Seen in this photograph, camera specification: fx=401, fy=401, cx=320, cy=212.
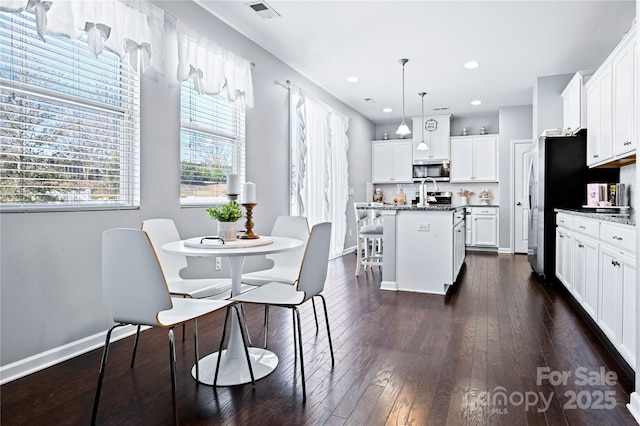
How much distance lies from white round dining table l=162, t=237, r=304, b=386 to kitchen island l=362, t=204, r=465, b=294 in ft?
6.87

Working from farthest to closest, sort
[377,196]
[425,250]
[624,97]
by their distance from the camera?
[377,196] → [425,250] → [624,97]

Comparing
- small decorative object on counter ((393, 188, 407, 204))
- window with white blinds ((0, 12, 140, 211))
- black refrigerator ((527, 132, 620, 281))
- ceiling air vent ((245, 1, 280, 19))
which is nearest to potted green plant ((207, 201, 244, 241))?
window with white blinds ((0, 12, 140, 211))

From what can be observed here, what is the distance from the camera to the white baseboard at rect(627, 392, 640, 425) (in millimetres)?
1738

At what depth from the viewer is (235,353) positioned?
7.55 feet

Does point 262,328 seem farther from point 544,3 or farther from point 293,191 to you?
point 544,3

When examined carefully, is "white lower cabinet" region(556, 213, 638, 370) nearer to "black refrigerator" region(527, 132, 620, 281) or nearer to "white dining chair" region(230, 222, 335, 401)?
"black refrigerator" region(527, 132, 620, 281)

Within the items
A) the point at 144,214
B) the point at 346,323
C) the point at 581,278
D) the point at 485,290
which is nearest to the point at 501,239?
the point at 485,290

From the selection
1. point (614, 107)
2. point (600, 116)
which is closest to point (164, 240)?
point (614, 107)

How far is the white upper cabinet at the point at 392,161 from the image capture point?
8109mm

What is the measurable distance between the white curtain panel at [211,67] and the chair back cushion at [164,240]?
129 centimetres

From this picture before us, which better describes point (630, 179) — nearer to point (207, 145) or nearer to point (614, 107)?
point (614, 107)

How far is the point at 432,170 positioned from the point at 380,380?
20.9 feet

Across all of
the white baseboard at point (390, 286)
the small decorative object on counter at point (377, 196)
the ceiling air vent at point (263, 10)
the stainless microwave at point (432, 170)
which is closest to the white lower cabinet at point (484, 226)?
the stainless microwave at point (432, 170)

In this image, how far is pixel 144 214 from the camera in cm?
296
